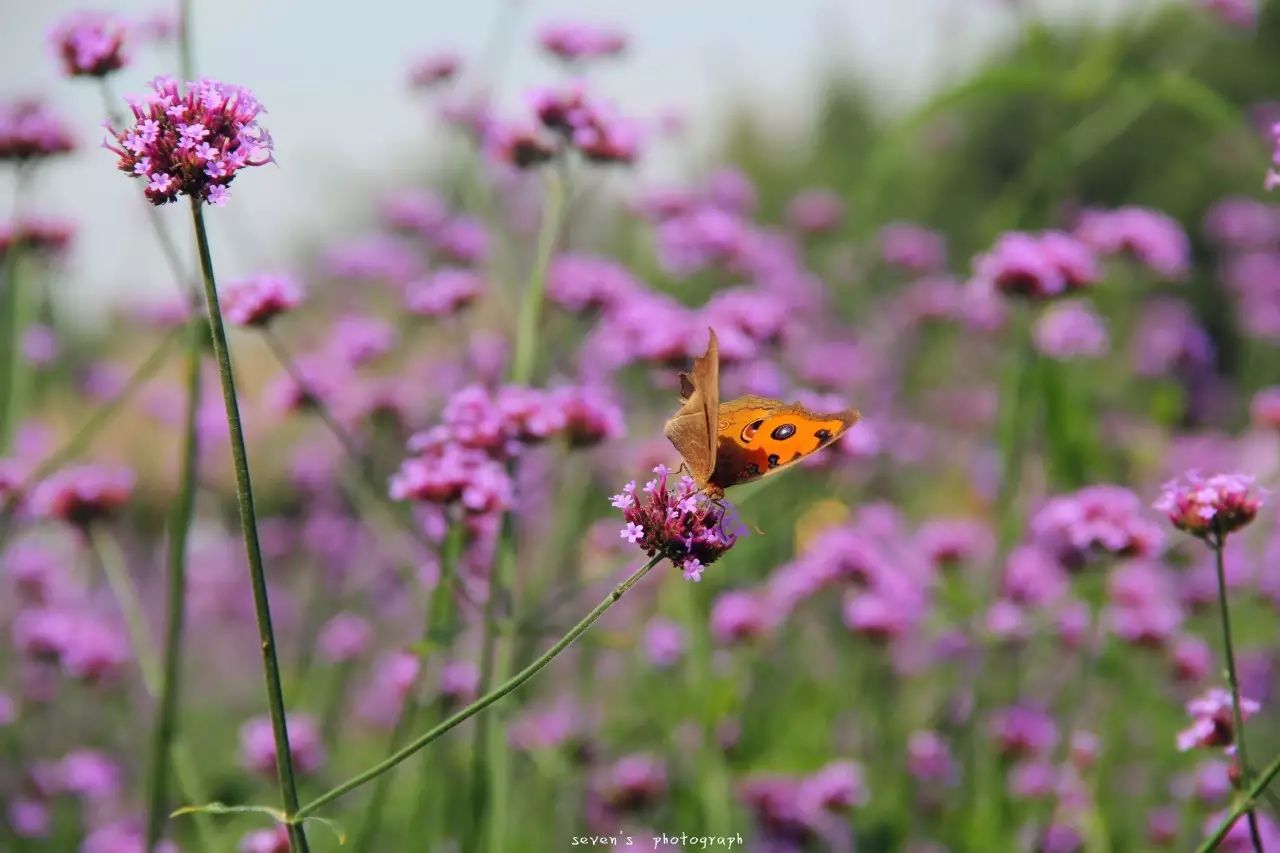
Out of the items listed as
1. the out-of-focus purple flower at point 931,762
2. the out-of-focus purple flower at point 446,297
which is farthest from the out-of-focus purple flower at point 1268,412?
the out-of-focus purple flower at point 446,297

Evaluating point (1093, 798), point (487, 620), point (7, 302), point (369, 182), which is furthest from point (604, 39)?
point (369, 182)

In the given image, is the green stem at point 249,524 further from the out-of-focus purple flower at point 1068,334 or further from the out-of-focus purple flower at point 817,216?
the out-of-focus purple flower at point 817,216

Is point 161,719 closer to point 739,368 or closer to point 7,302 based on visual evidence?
point 739,368

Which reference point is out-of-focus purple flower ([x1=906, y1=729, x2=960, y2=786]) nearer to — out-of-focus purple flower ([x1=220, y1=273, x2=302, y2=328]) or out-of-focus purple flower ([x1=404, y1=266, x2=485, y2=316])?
out-of-focus purple flower ([x1=404, y1=266, x2=485, y2=316])

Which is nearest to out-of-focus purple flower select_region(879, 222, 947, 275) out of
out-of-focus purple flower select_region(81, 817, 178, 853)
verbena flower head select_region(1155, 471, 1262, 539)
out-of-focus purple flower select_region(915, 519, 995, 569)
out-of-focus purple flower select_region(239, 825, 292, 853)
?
out-of-focus purple flower select_region(915, 519, 995, 569)

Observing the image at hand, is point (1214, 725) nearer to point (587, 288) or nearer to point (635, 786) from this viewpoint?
point (635, 786)
